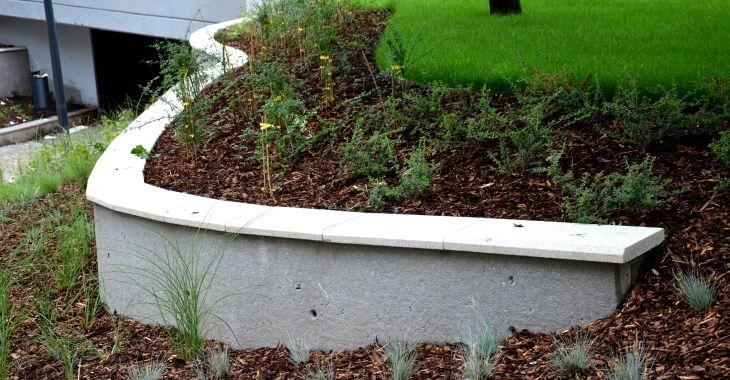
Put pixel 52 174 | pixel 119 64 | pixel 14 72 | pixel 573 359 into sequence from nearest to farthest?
pixel 573 359, pixel 52 174, pixel 14 72, pixel 119 64

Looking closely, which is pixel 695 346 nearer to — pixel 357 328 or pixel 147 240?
pixel 357 328

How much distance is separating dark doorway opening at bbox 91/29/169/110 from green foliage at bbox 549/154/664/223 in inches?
624

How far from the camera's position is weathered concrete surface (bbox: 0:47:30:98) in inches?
760

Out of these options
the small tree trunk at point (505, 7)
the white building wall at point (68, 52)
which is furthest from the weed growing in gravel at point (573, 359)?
the white building wall at point (68, 52)

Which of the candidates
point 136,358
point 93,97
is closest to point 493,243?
point 136,358

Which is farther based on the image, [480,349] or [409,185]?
[409,185]

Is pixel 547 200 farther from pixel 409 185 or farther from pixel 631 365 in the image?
pixel 631 365

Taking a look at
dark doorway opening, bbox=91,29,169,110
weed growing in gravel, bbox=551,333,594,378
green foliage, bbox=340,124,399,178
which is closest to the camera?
weed growing in gravel, bbox=551,333,594,378

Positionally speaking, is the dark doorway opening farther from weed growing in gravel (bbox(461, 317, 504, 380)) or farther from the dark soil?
weed growing in gravel (bbox(461, 317, 504, 380))

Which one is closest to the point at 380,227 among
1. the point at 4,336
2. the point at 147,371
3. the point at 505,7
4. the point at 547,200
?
the point at 547,200

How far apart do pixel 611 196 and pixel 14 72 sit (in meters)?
17.7

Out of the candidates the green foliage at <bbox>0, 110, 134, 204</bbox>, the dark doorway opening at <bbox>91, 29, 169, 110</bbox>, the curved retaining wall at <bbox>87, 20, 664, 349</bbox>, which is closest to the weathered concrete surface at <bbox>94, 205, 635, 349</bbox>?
the curved retaining wall at <bbox>87, 20, 664, 349</bbox>

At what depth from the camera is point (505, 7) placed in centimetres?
928

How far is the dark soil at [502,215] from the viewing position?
149 inches
